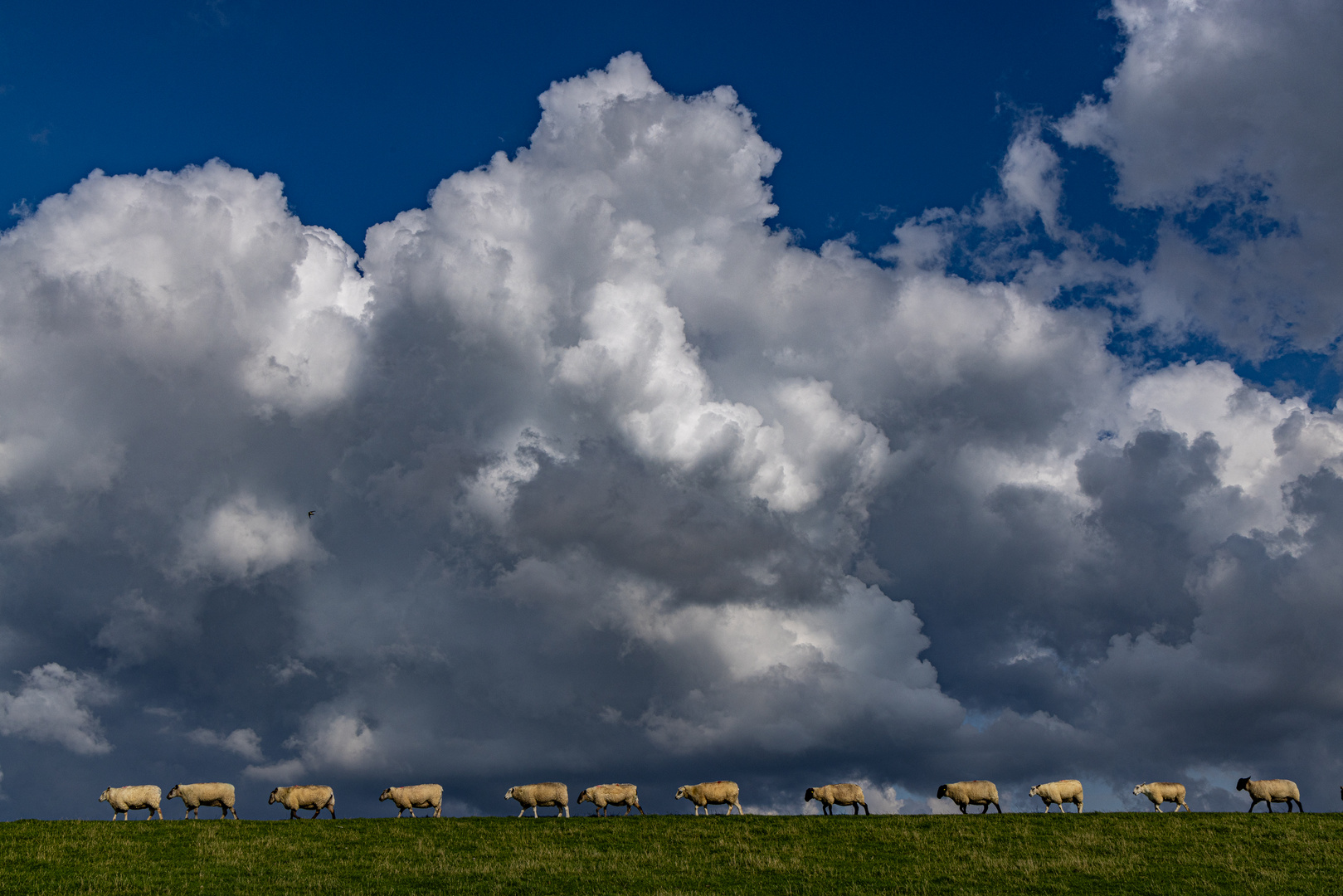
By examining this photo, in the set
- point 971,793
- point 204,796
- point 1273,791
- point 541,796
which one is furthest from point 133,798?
point 1273,791

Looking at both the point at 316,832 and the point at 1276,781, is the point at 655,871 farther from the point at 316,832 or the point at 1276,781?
the point at 1276,781

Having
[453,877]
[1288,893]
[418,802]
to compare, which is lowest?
[1288,893]

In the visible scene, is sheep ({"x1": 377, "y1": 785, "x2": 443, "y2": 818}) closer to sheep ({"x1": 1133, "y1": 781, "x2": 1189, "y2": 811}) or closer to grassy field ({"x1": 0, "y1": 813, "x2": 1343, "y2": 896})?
grassy field ({"x1": 0, "y1": 813, "x2": 1343, "y2": 896})

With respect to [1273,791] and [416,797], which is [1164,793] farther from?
[416,797]

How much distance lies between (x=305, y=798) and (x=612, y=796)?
15.5 m

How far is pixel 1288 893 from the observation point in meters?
32.6

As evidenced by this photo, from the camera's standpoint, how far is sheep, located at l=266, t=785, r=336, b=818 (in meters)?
51.0

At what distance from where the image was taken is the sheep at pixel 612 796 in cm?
5291

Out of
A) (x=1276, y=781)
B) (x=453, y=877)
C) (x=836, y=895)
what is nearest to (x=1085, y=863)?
(x=836, y=895)

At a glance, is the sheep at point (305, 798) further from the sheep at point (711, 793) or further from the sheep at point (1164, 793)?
the sheep at point (1164, 793)

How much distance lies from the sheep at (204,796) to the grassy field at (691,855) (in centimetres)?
774

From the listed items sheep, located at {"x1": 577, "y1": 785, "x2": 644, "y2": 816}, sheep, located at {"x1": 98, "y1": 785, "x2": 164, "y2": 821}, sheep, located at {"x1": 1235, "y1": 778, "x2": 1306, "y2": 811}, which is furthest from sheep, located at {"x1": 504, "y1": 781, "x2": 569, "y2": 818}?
sheep, located at {"x1": 1235, "y1": 778, "x2": 1306, "y2": 811}

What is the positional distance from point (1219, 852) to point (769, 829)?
17.5m

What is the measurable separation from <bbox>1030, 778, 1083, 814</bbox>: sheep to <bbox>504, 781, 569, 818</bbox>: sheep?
82.3 feet
